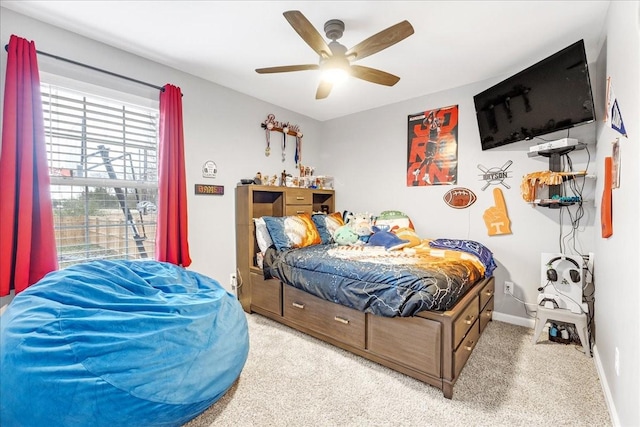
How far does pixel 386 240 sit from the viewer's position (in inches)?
117

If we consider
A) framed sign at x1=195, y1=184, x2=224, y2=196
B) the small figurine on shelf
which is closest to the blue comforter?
framed sign at x1=195, y1=184, x2=224, y2=196

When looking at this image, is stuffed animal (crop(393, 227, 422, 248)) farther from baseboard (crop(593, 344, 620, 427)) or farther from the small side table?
baseboard (crop(593, 344, 620, 427))

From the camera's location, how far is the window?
220 cm

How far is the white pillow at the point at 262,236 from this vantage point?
298cm

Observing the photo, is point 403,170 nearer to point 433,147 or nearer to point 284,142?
point 433,147

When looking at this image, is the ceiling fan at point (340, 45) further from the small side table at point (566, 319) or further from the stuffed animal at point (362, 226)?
the small side table at point (566, 319)

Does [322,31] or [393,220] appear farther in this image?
[393,220]

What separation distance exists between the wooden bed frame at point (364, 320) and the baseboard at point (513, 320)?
0.48ft

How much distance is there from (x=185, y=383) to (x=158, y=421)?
0.60 feet

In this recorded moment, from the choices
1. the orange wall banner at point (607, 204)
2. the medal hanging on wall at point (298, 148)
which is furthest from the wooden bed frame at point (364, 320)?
the orange wall banner at point (607, 204)

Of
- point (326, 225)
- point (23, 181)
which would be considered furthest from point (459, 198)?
point (23, 181)

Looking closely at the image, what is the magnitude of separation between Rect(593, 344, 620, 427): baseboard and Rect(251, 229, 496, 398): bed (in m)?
0.73

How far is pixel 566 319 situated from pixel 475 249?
2.69 feet

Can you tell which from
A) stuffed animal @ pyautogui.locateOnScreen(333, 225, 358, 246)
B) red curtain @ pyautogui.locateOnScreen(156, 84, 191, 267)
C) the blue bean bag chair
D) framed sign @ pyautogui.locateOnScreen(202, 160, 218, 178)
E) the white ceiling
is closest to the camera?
the blue bean bag chair
